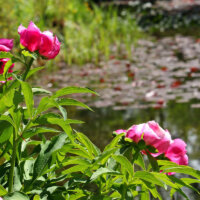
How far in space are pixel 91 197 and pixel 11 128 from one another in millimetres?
275

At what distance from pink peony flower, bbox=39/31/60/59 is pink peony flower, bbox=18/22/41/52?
1cm

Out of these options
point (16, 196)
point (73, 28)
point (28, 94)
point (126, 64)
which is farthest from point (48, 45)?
point (73, 28)

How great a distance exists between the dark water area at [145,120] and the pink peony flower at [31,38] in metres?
1.50

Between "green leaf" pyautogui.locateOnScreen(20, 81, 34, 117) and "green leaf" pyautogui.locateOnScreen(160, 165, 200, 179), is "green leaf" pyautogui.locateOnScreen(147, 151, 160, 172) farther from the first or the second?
"green leaf" pyautogui.locateOnScreen(20, 81, 34, 117)

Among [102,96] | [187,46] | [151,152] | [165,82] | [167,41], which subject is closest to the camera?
[151,152]

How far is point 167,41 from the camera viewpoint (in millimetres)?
6918

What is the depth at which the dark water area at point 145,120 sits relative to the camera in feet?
8.93

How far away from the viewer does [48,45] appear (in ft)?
3.69

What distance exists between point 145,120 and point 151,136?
2.10m

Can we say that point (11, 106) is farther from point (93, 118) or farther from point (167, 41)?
point (167, 41)

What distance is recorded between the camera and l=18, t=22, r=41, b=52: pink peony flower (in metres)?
1.11

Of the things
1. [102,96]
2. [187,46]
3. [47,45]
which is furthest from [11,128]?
[187,46]

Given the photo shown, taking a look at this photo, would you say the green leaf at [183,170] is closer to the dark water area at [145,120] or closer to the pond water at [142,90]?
the pond water at [142,90]

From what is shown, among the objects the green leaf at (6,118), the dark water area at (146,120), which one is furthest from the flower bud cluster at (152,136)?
the dark water area at (146,120)
